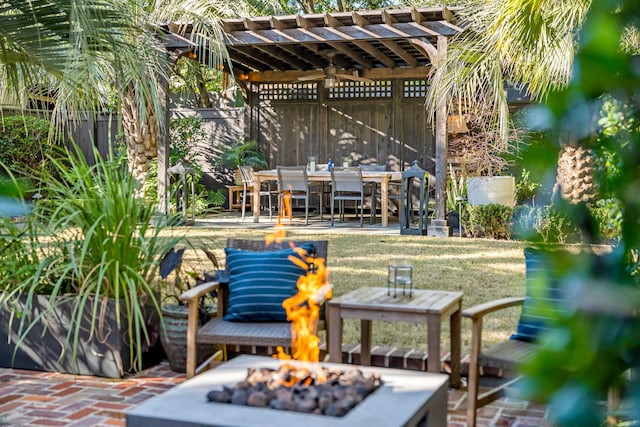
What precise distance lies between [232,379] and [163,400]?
0.31 metres

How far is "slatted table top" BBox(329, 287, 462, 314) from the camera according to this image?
136 inches

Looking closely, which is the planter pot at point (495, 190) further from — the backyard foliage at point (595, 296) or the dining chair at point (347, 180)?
the backyard foliage at point (595, 296)

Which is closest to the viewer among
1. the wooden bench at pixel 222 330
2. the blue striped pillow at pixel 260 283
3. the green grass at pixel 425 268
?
the wooden bench at pixel 222 330

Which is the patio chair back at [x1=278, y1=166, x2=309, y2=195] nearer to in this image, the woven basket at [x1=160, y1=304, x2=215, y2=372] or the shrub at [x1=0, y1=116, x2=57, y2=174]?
the shrub at [x1=0, y1=116, x2=57, y2=174]

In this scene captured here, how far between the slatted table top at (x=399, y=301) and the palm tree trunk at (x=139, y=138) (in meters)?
8.54

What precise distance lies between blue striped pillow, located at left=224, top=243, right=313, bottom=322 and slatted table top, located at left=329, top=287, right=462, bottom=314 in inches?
14.1

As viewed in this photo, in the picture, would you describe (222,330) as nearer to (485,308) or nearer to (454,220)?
(485,308)

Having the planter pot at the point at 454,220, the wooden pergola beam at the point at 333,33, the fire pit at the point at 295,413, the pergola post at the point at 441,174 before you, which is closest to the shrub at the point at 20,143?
the wooden pergola beam at the point at 333,33

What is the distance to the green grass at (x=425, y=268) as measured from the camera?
4789mm

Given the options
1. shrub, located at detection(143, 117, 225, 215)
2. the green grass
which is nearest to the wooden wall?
shrub, located at detection(143, 117, 225, 215)

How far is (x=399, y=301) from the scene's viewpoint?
362 cm

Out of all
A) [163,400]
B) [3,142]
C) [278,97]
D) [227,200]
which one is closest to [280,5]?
[278,97]

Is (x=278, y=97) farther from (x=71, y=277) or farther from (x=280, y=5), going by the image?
(x=71, y=277)

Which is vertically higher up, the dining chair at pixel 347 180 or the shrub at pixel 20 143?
the shrub at pixel 20 143
